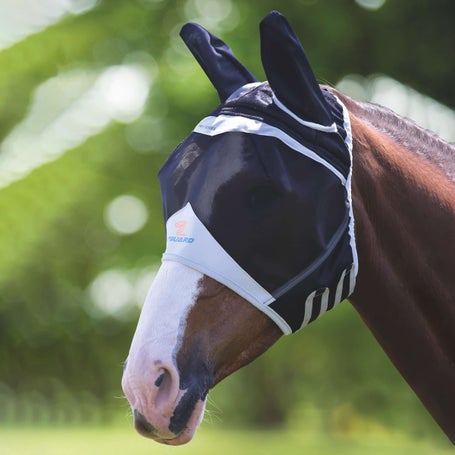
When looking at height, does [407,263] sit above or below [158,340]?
below

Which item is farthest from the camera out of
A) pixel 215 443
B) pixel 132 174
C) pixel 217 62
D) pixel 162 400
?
pixel 215 443

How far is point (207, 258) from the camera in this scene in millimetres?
2082

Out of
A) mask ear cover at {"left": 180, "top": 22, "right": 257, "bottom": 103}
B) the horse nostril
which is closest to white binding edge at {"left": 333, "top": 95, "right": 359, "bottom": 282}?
mask ear cover at {"left": 180, "top": 22, "right": 257, "bottom": 103}

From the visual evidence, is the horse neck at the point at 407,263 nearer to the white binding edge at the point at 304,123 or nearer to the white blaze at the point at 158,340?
the white binding edge at the point at 304,123

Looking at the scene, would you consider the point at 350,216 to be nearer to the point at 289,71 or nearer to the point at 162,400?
the point at 289,71

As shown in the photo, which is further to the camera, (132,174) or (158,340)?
(132,174)

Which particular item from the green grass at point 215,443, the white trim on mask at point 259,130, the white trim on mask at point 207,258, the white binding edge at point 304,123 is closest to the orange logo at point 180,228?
the white trim on mask at point 207,258

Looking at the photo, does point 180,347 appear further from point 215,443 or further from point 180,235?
point 215,443

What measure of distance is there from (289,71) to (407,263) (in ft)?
2.22

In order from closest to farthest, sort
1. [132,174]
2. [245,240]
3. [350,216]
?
[245,240] < [350,216] < [132,174]

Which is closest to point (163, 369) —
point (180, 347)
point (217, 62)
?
point (180, 347)

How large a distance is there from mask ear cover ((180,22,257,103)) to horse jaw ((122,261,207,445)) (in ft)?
2.36

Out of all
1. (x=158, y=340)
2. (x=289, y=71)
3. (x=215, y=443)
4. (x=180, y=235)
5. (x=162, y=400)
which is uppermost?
(x=289, y=71)

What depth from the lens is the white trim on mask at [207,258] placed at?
2.08 meters
